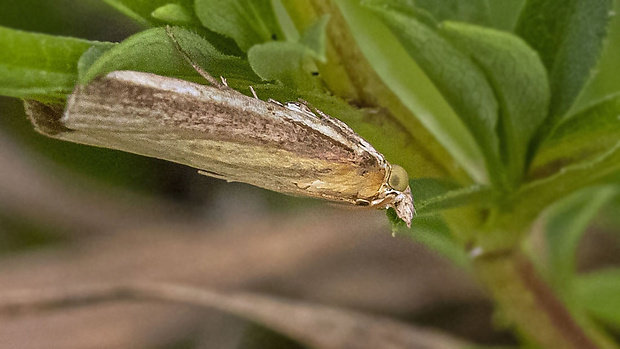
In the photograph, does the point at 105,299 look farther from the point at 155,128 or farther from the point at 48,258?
the point at 155,128

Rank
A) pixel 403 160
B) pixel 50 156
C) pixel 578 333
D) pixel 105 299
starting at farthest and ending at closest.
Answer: pixel 105 299 → pixel 50 156 → pixel 578 333 → pixel 403 160

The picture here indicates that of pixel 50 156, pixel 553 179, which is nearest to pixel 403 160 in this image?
pixel 553 179

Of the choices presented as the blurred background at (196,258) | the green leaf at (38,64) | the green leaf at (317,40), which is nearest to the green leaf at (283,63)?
the green leaf at (317,40)

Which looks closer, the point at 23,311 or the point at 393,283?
the point at 23,311

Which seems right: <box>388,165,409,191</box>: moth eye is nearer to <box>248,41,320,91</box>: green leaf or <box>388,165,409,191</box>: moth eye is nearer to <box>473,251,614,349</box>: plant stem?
<box>248,41,320,91</box>: green leaf

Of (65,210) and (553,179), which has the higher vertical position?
(65,210)

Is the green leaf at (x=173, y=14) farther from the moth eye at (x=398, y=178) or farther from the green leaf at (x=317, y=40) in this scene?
the moth eye at (x=398, y=178)
